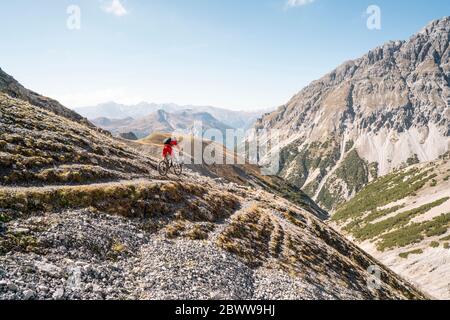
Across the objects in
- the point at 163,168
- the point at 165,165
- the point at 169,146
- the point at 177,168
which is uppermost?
the point at 169,146

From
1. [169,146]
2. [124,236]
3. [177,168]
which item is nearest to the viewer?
[124,236]

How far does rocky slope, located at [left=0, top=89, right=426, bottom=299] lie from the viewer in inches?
872

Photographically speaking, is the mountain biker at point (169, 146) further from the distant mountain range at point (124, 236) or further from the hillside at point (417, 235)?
the hillside at point (417, 235)

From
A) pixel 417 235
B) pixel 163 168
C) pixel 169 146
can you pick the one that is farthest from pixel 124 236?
pixel 417 235

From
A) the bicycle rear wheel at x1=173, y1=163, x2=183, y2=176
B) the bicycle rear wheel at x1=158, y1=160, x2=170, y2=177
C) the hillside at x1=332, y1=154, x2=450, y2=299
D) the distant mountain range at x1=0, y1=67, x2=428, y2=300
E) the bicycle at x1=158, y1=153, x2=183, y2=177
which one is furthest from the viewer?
the hillside at x1=332, y1=154, x2=450, y2=299

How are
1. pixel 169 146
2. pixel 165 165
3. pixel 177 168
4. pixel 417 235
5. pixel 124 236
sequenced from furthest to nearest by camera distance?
pixel 417 235 → pixel 177 168 → pixel 165 165 → pixel 169 146 → pixel 124 236

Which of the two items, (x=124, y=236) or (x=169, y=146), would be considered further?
(x=169, y=146)

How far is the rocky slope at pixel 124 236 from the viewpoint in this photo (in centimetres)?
2216

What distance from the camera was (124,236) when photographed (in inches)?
1142

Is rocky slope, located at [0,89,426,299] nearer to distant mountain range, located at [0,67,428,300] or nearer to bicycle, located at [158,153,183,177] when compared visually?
distant mountain range, located at [0,67,428,300]

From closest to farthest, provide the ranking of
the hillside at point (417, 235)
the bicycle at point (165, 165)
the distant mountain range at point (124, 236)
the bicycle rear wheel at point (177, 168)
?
1. the distant mountain range at point (124, 236)
2. the bicycle at point (165, 165)
3. the bicycle rear wheel at point (177, 168)
4. the hillside at point (417, 235)

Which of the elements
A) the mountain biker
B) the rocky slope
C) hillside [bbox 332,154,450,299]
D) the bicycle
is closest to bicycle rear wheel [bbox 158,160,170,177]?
the bicycle

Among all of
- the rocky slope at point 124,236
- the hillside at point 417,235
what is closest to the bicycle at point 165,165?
the rocky slope at point 124,236

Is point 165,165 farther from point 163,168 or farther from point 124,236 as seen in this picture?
point 124,236
